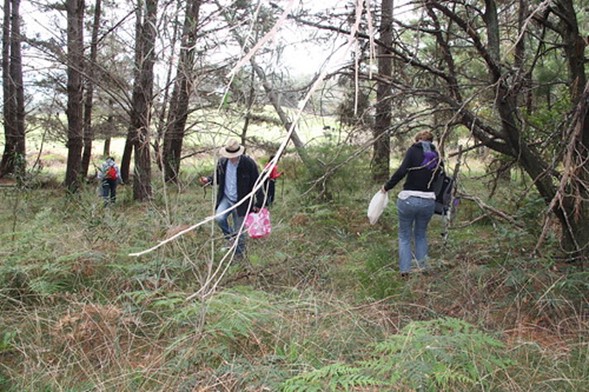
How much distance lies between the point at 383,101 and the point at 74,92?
394 inches

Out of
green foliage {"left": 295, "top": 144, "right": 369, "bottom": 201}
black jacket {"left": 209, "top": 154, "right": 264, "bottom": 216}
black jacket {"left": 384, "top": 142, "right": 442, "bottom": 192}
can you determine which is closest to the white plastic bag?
black jacket {"left": 384, "top": 142, "right": 442, "bottom": 192}

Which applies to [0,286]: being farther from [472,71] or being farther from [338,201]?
[472,71]

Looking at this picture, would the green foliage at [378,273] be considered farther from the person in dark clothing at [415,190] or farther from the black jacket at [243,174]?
the black jacket at [243,174]

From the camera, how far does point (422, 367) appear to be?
2.61 meters

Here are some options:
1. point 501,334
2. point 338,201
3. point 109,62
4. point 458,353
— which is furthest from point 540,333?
point 109,62

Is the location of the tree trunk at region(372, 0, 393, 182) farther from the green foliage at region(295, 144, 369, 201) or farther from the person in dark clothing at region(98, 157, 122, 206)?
Result: the person in dark clothing at region(98, 157, 122, 206)

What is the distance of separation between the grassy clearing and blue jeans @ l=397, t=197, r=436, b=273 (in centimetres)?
23

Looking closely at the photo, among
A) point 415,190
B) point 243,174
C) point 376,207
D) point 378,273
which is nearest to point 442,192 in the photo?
point 415,190

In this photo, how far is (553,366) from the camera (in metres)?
2.94

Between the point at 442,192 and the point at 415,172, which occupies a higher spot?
the point at 415,172

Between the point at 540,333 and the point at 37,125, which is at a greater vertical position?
the point at 37,125

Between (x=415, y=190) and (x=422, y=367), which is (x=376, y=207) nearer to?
(x=415, y=190)

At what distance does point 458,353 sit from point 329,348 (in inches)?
32.2

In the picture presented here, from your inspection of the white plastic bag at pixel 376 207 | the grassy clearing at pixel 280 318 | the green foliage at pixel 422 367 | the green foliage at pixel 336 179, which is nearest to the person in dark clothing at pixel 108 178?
the green foliage at pixel 336 179
